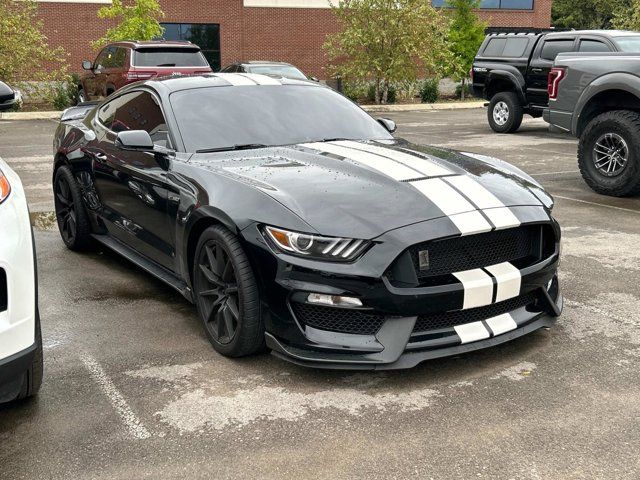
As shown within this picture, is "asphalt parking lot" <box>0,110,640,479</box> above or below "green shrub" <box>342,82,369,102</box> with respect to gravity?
below

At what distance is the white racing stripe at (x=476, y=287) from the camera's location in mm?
3604

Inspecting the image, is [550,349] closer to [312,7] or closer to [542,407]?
[542,407]

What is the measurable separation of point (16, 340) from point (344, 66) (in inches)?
943

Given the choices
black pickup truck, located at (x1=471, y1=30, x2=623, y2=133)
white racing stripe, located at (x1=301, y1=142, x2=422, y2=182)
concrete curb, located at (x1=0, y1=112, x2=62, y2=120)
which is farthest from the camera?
concrete curb, located at (x1=0, y1=112, x2=62, y2=120)

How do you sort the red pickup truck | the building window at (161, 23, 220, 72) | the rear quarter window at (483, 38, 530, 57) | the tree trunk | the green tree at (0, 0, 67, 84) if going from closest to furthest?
1. the rear quarter window at (483, 38, 530, 57)
2. the red pickup truck
3. the green tree at (0, 0, 67, 84)
4. the tree trunk
5. the building window at (161, 23, 220, 72)

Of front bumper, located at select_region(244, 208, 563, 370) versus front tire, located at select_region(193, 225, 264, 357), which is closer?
front bumper, located at select_region(244, 208, 563, 370)

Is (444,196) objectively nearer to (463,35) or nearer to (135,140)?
(135,140)

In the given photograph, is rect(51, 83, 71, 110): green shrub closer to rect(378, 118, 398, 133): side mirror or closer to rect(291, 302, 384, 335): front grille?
rect(378, 118, 398, 133): side mirror

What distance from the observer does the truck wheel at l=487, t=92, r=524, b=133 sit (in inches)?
613

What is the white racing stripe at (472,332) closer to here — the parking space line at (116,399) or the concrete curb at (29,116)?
the parking space line at (116,399)

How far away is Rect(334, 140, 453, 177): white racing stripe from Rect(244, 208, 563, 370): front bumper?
2.12 feet

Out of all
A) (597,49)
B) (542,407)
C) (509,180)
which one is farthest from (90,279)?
(597,49)

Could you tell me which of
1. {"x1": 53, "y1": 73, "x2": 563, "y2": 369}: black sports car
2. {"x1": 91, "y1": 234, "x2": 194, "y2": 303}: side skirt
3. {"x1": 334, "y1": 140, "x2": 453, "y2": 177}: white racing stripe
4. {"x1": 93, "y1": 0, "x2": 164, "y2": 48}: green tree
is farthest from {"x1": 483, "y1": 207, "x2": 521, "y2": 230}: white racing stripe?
{"x1": 93, "y1": 0, "x2": 164, "y2": 48}: green tree

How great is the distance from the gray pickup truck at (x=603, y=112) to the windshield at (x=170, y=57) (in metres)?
9.72
